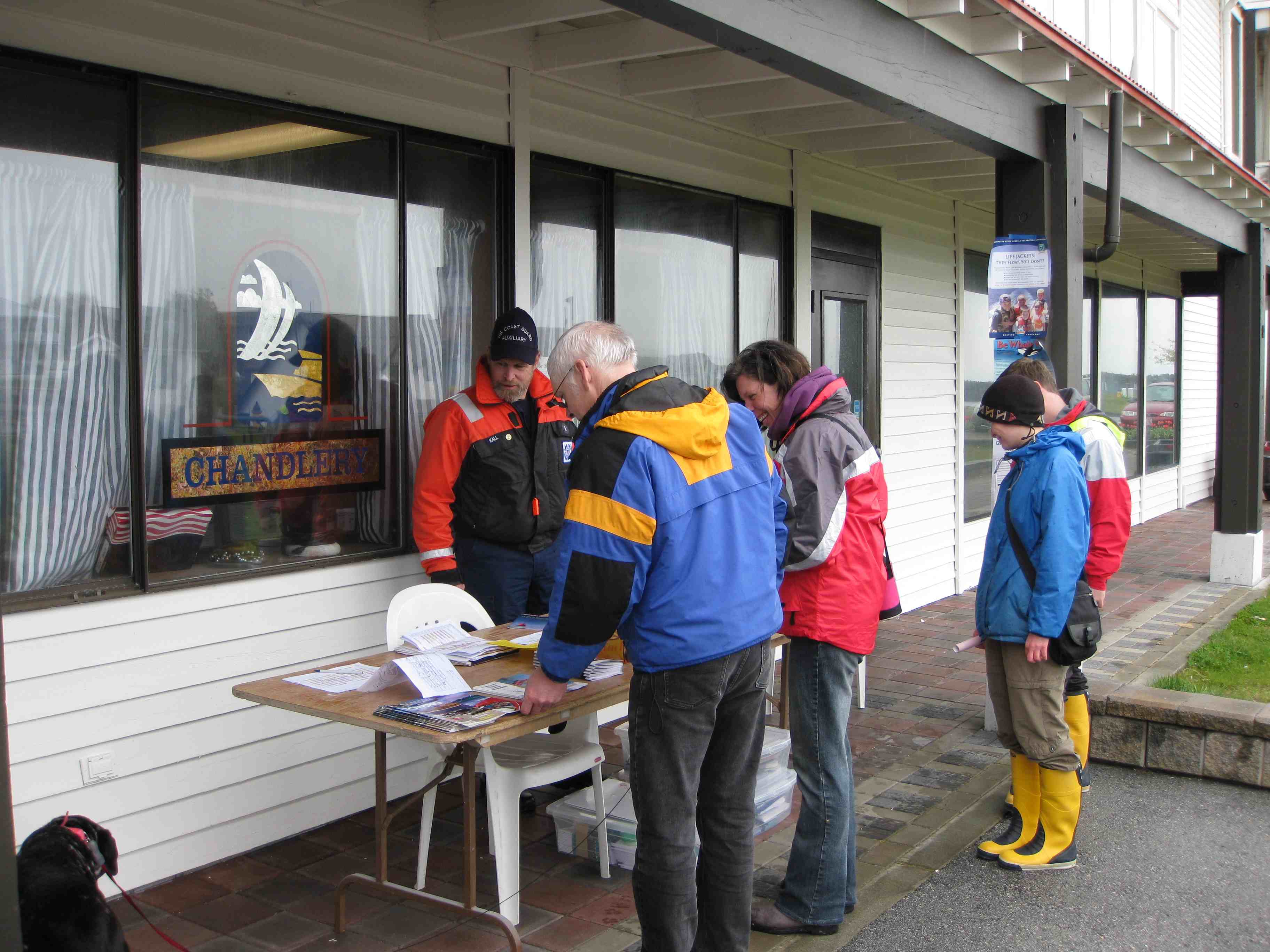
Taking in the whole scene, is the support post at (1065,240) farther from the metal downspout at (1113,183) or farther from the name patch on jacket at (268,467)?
the name patch on jacket at (268,467)

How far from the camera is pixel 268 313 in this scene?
4.48 m

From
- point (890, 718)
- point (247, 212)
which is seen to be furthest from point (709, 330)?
point (247, 212)

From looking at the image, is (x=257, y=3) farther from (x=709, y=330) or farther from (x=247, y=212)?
(x=709, y=330)

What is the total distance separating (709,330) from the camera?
699cm

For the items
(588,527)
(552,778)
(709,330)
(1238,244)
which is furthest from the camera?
(1238,244)

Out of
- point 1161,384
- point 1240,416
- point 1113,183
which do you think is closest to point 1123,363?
Answer: point 1161,384

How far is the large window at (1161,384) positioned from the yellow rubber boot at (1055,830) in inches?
465

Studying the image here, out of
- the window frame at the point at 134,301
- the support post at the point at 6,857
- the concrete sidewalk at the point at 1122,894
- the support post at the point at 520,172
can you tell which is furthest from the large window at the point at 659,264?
the support post at the point at 6,857

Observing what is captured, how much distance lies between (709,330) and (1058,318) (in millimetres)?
2071

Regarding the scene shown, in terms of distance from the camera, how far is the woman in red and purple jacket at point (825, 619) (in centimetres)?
351

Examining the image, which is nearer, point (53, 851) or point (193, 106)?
point (53, 851)

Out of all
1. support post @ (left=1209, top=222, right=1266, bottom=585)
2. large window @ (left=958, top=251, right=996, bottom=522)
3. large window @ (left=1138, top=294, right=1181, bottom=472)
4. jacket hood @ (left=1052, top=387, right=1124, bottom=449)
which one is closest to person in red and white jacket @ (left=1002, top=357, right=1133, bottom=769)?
jacket hood @ (left=1052, top=387, right=1124, bottom=449)

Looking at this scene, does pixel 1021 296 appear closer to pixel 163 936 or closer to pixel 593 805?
pixel 593 805

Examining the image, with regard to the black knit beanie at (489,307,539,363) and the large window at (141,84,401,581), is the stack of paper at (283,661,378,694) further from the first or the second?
the black knit beanie at (489,307,539,363)
